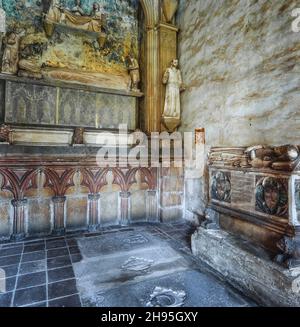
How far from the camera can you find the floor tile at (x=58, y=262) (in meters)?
2.63

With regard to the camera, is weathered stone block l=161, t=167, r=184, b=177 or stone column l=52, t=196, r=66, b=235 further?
weathered stone block l=161, t=167, r=184, b=177

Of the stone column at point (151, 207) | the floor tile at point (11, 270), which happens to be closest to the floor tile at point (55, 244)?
the floor tile at point (11, 270)

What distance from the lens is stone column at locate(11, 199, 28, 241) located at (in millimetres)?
3414

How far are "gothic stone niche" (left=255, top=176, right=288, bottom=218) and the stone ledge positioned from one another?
0.41 m

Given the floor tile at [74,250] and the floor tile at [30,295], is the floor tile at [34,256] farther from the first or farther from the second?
the floor tile at [30,295]

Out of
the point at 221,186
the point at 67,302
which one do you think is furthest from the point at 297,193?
the point at 67,302

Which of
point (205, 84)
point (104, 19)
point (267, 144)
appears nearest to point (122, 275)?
point (267, 144)

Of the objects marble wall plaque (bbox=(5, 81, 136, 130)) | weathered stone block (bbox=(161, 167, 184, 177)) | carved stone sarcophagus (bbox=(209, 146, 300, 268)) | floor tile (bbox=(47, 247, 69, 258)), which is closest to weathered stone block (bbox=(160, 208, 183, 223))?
weathered stone block (bbox=(161, 167, 184, 177))

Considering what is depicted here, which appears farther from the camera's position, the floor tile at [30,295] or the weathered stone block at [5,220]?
the weathered stone block at [5,220]

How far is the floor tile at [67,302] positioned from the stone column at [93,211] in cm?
189

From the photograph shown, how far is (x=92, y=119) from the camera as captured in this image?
5.45 metres

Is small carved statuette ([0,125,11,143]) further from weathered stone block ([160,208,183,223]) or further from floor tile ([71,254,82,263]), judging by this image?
weathered stone block ([160,208,183,223])

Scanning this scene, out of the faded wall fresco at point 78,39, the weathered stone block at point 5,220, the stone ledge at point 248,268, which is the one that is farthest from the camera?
the faded wall fresco at point 78,39

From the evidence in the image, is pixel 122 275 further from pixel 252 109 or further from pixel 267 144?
pixel 252 109
